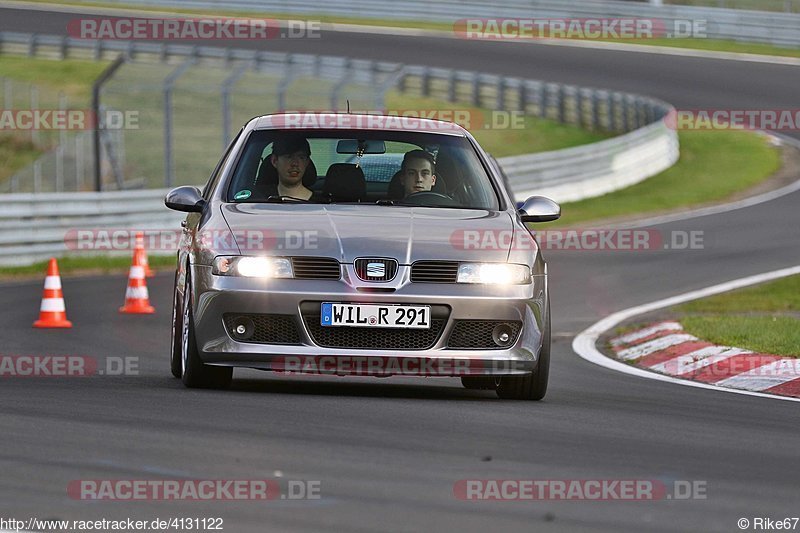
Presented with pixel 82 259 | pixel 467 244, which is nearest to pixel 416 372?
pixel 467 244

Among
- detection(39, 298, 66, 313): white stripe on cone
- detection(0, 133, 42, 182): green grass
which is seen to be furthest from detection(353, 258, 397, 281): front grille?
detection(0, 133, 42, 182): green grass

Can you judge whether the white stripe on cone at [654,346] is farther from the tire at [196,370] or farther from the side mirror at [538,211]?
the tire at [196,370]

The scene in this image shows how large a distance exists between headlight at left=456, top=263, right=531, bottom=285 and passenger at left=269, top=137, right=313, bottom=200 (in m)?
1.32

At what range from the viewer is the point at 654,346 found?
13.0 meters

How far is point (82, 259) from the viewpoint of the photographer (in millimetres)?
20922

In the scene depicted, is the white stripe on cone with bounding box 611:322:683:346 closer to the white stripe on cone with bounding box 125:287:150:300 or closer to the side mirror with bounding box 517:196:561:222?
the side mirror with bounding box 517:196:561:222

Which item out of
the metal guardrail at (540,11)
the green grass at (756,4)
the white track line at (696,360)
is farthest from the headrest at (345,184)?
the green grass at (756,4)

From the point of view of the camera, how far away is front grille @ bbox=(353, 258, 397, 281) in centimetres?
863

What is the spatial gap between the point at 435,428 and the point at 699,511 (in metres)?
2.03

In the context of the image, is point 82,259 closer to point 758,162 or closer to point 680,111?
point 758,162

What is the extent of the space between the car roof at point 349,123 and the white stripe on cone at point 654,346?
10.5ft

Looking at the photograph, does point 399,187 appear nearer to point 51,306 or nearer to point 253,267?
point 253,267

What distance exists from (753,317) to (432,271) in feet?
21.3

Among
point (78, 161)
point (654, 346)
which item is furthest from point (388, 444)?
point (78, 161)
